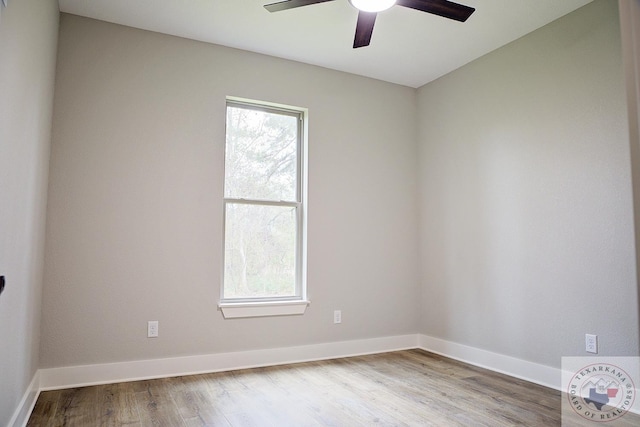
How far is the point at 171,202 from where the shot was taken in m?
3.38

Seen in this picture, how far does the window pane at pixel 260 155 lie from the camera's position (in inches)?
146

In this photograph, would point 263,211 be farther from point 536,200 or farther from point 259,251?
point 536,200

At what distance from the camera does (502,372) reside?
341cm

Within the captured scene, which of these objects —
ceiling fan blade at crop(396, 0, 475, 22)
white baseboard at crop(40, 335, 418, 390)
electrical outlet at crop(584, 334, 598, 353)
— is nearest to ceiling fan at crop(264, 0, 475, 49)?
ceiling fan blade at crop(396, 0, 475, 22)

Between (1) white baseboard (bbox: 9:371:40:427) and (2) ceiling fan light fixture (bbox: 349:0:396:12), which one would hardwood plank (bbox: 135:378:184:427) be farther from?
(2) ceiling fan light fixture (bbox: 349:0:396:12)

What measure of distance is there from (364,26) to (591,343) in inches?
99.9

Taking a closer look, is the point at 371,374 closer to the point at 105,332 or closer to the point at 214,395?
the point at 214,395

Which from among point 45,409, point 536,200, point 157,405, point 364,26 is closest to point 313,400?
point 157,405

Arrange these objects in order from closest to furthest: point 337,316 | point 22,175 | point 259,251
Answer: point 22,175 → point 259,251 → point 337,316

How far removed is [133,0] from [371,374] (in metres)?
3.24

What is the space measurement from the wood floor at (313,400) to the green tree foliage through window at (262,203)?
2.48 ft

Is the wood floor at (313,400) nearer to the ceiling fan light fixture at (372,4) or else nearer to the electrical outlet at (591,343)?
the electrical outlet at (591,343)

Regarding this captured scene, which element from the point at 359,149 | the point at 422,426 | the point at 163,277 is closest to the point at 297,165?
the point at 359,149

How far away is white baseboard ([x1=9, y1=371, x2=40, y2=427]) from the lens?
2.17 meters
